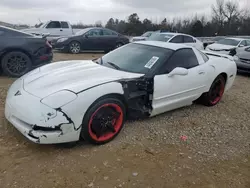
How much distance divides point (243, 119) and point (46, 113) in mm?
3527

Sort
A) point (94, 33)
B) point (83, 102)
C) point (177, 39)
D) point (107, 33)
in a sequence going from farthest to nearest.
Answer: point (107, 33) → point (94, 33) → point (177, 39) → point (83, 102)

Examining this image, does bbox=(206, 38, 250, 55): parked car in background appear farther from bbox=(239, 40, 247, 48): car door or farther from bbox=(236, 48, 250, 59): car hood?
bbox=(236, 48, 250, 59): car hood

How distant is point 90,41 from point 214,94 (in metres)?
9.40

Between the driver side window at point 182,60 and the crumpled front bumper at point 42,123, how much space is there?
1815 mm

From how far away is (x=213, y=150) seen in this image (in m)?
3.43

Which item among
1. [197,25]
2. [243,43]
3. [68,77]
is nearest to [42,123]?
[68,77]

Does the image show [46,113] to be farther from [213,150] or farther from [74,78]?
[213,150]

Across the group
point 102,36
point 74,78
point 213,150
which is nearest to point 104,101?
point 74,78

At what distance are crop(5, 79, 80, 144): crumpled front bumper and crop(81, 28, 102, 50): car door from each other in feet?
34.6

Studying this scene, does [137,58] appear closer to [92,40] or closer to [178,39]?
[178,39]

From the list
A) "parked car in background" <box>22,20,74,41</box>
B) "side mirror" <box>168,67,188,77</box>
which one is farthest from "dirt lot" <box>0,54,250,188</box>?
"parked car in background" <box>22,20,74,41</box>

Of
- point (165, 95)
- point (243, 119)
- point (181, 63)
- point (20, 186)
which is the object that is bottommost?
point (243, 119)

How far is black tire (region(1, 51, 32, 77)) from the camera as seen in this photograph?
6430 millimetres

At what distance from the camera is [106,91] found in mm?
3223
